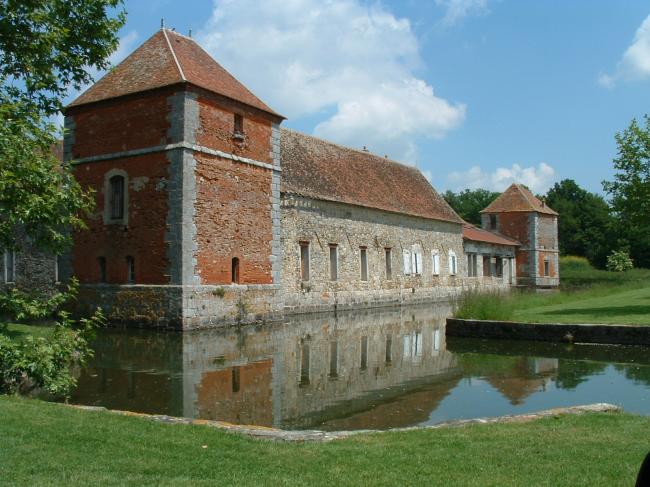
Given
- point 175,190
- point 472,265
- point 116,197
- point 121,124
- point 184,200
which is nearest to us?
point 184,200

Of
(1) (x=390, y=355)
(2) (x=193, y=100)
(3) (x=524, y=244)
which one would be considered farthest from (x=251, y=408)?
(3) (x=524, y=244)

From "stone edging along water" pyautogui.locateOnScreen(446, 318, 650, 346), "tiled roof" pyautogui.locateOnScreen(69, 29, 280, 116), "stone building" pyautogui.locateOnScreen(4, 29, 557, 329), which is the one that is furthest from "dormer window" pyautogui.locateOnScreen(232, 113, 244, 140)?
"stone edging along water" pyautogui.locateOnScreen(446, 318, 650, 346)

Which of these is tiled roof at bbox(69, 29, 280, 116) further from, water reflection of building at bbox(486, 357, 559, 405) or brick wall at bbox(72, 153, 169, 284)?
water reflection of building at bbox(486, 357, 559, 405)

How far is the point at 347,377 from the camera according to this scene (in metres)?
11.4

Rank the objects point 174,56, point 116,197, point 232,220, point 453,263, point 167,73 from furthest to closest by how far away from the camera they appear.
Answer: point 453,263 < point 116,197 < point 232,220 < point 174,56 < point 167,73

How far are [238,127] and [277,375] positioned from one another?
442 inches

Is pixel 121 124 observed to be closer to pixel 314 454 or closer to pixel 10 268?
pixel 10 268

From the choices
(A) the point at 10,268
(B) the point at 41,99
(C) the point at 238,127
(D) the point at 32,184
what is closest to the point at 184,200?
(C) the point at 238,127

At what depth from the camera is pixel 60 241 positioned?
9.62 m

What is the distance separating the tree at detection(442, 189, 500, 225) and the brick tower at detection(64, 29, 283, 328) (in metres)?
60.7

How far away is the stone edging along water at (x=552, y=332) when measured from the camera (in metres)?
13.9

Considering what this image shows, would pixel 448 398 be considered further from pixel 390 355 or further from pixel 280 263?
pixel 280 263

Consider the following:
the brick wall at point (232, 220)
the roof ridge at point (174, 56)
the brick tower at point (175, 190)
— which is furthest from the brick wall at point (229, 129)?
the roof ridge at point (174, 56)

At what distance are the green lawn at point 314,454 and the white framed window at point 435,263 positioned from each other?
28.7m
